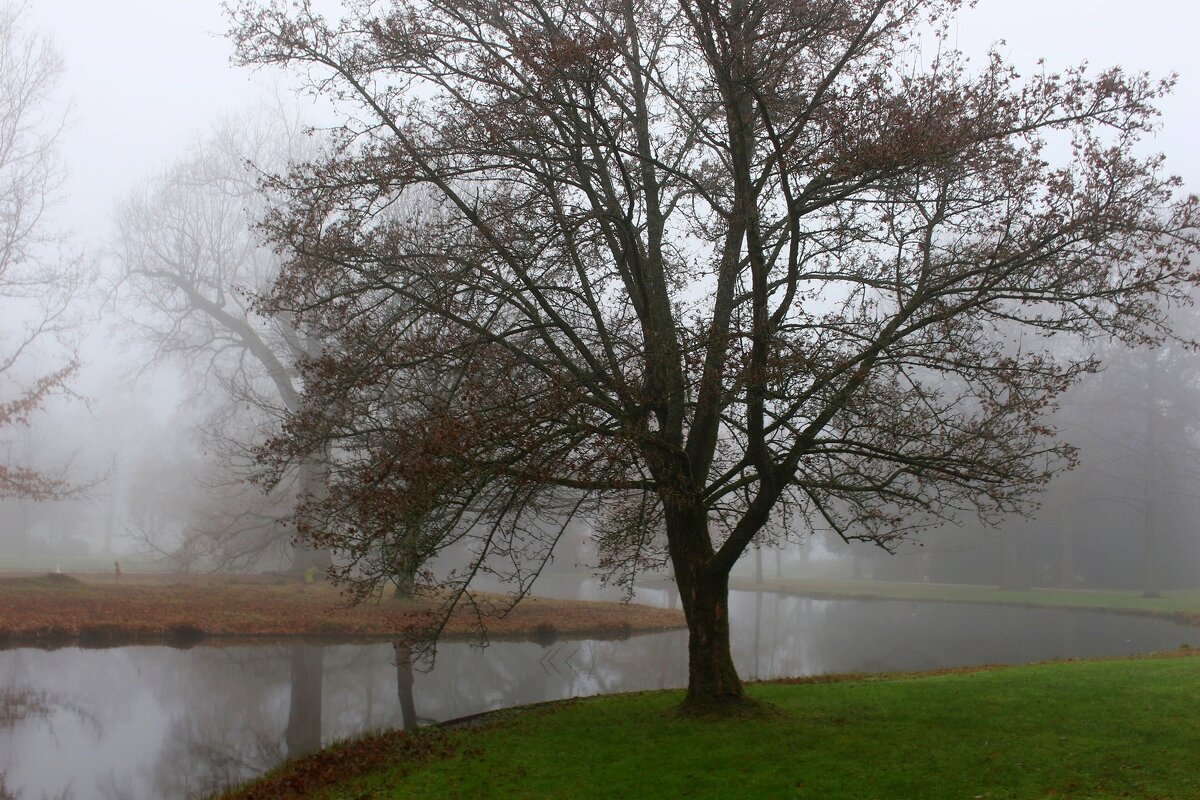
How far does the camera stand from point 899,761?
8.76 meters

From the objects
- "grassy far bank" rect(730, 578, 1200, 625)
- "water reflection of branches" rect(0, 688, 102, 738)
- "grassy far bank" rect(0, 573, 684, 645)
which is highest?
"grassy far bank" rect(0, 573, 684, 645)

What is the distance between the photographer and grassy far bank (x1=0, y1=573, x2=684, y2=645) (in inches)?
801

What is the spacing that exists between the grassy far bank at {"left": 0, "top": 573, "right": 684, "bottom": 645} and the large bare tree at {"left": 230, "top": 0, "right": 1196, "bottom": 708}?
27.2ft

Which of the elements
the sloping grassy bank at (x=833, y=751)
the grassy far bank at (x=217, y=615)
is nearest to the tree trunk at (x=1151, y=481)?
the grassy far bank at (x=217, y=615)

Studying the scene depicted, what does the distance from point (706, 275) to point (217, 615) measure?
16.8m

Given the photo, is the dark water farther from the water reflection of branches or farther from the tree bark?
the tree bark

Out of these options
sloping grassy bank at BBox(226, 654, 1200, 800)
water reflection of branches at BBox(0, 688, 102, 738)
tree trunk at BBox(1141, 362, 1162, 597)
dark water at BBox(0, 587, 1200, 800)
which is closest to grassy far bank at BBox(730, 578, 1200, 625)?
tree trunk at BBox(1141, 362, 1162, 597)

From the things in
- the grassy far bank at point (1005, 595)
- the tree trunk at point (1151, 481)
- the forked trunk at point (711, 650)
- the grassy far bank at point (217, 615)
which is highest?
the tree trunk at point (1151, 481)

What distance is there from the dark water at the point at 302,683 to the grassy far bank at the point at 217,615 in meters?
1.47

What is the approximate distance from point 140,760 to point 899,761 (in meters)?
9.19

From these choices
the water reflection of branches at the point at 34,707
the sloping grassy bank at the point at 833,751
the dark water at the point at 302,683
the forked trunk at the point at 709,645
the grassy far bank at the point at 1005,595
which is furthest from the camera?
the grassy far bank at the point at 1005,595

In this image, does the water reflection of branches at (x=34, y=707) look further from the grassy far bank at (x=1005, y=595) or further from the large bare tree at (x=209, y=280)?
the grassy far bank at (x=1005, y=595)

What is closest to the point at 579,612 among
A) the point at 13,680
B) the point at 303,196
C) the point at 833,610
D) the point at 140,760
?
the point at 833,610

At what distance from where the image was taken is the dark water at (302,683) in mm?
11328
